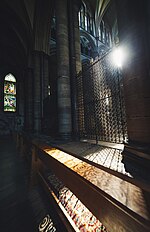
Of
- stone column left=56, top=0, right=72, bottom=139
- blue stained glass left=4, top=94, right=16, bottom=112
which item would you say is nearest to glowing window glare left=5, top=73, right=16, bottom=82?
blue stained glass left=4, top=94, right=16, bottom=112

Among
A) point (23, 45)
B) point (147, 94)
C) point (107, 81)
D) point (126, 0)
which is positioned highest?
point (23, 45)

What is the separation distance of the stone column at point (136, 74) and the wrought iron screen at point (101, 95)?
1.34 metres

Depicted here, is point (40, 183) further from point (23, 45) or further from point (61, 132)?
point (23, 45)

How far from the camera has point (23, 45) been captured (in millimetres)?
9844

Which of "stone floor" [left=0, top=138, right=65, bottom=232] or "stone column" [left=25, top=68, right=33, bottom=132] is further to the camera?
"stone column" [left=25, top=68, right=33, bottom=132]

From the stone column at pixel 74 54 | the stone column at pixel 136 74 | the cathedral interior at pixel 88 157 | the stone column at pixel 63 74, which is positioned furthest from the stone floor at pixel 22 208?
the stone column at pixel 74 54

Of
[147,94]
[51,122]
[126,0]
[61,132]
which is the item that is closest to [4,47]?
[51,122]

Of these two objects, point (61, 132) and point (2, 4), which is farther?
point (2, 4)

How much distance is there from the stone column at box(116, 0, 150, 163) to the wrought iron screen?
4.41 feet

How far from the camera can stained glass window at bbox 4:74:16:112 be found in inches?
493

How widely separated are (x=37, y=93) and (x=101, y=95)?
4.83 m

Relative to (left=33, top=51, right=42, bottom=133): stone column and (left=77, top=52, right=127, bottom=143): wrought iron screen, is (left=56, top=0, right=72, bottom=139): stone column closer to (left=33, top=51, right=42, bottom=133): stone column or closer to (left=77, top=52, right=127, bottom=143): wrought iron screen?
(left=77, top=52, right=127, bottom=143): wrought iron screen

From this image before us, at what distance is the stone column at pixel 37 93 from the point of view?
21.8ft

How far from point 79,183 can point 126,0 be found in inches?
90.6
